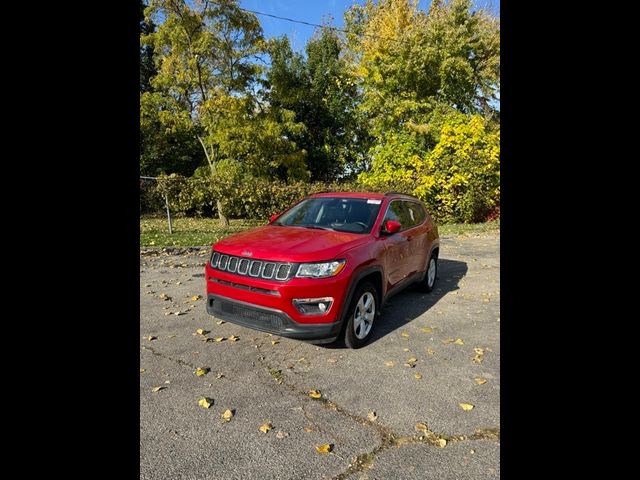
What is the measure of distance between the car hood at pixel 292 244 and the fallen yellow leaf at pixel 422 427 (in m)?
1.53

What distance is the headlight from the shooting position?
3.56 meters

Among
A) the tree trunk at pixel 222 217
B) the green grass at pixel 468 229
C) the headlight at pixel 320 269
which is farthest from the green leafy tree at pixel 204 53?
the headlight at pixel 320 269

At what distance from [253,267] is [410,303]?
2.82 m

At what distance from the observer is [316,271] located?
3.59 m

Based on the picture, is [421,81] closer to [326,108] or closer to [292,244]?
[326,108]

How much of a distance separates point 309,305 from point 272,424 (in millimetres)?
1109

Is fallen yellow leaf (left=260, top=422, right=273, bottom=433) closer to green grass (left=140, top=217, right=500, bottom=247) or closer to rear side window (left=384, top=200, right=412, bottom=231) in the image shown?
rear side window (left=384, top=200, right=412, bottom=231)

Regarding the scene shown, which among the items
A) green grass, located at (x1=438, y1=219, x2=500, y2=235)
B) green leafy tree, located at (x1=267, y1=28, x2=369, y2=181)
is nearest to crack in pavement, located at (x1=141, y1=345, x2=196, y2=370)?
green grass, located at (x1=438, y1=219, x2=500, y2=235)

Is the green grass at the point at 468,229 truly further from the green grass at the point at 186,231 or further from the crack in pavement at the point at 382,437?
the crack in pavement at the point at 382,437

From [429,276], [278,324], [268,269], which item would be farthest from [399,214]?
[278,324]

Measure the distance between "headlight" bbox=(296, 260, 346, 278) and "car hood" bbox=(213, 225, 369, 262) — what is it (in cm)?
→ 5
